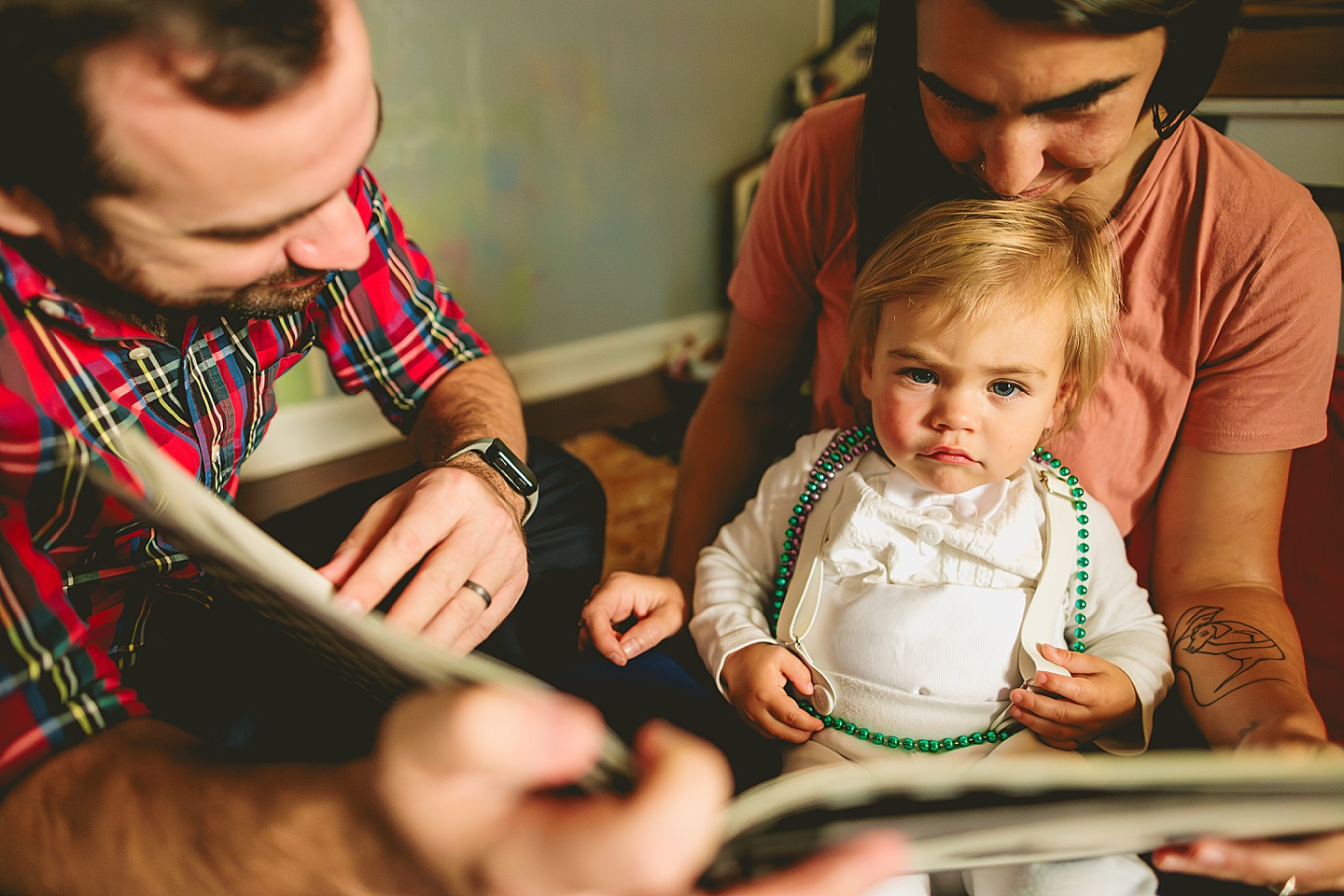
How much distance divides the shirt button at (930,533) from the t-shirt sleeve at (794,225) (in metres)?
0.36

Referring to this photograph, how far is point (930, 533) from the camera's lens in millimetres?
890

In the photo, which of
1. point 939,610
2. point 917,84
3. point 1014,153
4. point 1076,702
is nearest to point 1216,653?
point 1076,702

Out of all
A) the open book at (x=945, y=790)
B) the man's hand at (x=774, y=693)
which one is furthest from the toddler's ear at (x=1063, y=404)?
the open book at (x=945, y=790)

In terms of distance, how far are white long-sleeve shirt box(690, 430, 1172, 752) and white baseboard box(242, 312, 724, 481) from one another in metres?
1.54

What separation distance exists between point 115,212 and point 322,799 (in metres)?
0.47

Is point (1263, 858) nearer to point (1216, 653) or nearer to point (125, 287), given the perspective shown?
point (1216, 653)

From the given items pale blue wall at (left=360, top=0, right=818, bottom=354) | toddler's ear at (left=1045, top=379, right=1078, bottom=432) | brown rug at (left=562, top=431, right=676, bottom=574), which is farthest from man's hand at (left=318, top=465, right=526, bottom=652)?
pale blue wall at (left=360, top=0, right=818, bottom=354)

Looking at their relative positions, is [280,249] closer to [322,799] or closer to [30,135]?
[30,135]

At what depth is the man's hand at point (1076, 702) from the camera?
77 cm

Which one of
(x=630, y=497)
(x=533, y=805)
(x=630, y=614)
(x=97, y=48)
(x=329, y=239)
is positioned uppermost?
(x=97, y=48)

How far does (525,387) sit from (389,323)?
1683 millimetres

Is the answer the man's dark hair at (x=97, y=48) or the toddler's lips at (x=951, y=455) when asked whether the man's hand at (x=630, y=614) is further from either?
the man's dark hair at (x=97, y=48)

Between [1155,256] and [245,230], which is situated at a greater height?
[245,230]

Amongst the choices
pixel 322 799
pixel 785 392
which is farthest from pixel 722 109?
pixel 322 799
